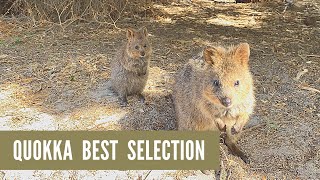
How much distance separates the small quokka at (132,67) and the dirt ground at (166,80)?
13 centimetres

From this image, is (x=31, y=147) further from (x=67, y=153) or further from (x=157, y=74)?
(x=157, y=74)

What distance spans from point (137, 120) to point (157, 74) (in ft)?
3.81

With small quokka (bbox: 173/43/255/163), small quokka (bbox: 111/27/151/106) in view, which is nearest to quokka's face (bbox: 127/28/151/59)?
small quokka (bbox: 111/27/151/106)

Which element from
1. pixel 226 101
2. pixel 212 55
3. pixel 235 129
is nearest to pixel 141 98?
pixel 235 129

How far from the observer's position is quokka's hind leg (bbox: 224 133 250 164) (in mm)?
3629

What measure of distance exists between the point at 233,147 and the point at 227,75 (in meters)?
0.78

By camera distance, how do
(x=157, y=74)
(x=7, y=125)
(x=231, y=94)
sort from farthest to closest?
(x=157, y=74)
(x=7, y=125)
(x=231, y=94)

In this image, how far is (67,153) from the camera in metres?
3.59

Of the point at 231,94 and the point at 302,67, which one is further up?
the point at 231,94

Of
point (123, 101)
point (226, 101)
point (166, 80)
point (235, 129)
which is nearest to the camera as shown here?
point (226, 101)

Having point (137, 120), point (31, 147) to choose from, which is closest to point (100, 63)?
point (137, 120)

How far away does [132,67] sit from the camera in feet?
15.4

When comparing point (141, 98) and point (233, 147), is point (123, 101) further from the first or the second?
point (233, 147)

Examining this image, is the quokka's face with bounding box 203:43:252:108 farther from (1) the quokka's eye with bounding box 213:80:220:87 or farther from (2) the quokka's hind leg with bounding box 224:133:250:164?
(2) the quokka's hind leg with bounding box 224:133:250:164
